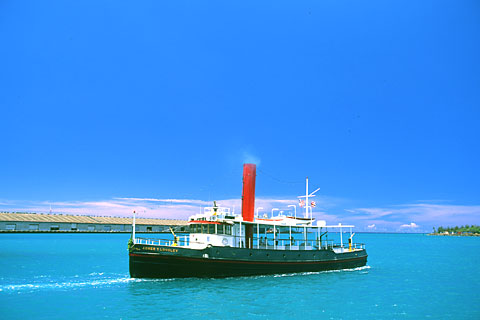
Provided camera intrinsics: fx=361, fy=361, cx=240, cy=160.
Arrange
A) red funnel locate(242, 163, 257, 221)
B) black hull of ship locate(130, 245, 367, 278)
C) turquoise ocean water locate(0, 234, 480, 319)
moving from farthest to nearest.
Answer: red funnel locate(242, 163, 257, 221), black hull of ship locate(130, 245, 367, 278), turquoise ocean water locate(0, 234, 480, 319)

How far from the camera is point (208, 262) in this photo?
27.9 m

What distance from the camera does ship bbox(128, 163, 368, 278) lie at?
89.2 ft

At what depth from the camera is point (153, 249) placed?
2698cm

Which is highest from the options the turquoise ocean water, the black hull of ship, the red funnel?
the red funnel

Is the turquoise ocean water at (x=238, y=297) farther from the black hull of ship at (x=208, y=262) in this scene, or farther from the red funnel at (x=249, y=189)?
the red funnel at (x=249, y=189)

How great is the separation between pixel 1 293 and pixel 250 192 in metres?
19.7

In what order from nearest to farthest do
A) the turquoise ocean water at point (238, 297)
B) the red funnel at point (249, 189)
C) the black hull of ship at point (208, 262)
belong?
the turquoise ocean water at point (238, 297), the black hull of ship at point (208, 262), the red funnel at point (249, 189)

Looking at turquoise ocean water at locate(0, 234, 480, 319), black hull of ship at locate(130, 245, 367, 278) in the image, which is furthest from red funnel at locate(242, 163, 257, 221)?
turquoise ocean water at locate(0, 234, 480, 319)

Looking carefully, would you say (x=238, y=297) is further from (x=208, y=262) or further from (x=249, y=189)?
(x=249, y=189)

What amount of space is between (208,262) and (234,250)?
2294mm

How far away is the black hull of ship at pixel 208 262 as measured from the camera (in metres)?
27.1

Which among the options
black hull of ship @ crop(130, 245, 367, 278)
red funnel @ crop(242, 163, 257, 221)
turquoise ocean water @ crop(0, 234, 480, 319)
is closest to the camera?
turquoise ocean water @ crop(0, 234, 480, 319)

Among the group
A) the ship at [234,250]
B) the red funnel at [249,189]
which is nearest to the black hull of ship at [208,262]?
the ship at [234,250]

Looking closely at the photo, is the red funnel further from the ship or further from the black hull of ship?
the black hull of ship
